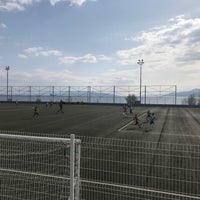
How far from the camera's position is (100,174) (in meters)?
9.45

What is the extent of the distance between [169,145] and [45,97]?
7717 cm

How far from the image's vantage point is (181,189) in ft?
28.0

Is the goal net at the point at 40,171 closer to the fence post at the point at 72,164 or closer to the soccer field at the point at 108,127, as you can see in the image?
the fence post at the point at 72,164

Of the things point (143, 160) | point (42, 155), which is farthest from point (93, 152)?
point (42, 155)

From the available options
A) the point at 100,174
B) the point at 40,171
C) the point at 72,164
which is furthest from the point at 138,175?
the point at 72,164

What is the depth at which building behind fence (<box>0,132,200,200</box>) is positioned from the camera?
24.1ft

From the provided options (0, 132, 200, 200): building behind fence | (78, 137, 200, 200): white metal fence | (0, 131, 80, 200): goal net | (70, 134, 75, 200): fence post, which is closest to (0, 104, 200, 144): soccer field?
(78, 137, 200, 200): white metal fence

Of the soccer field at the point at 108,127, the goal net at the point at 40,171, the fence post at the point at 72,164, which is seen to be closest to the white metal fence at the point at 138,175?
the goal net at the point at 40,171

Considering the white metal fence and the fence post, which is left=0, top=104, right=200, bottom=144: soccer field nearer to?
the white metal fence

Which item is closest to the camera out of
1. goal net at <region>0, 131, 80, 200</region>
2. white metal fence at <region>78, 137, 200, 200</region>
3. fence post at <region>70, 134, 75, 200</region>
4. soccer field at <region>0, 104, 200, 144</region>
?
fence post at <region>70, 134, 75, 200</region>

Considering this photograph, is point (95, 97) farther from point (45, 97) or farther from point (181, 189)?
point (181, 189)

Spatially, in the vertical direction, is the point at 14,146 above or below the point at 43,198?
above

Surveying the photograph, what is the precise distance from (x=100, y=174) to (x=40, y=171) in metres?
1.68

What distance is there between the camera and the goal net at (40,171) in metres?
5.58
